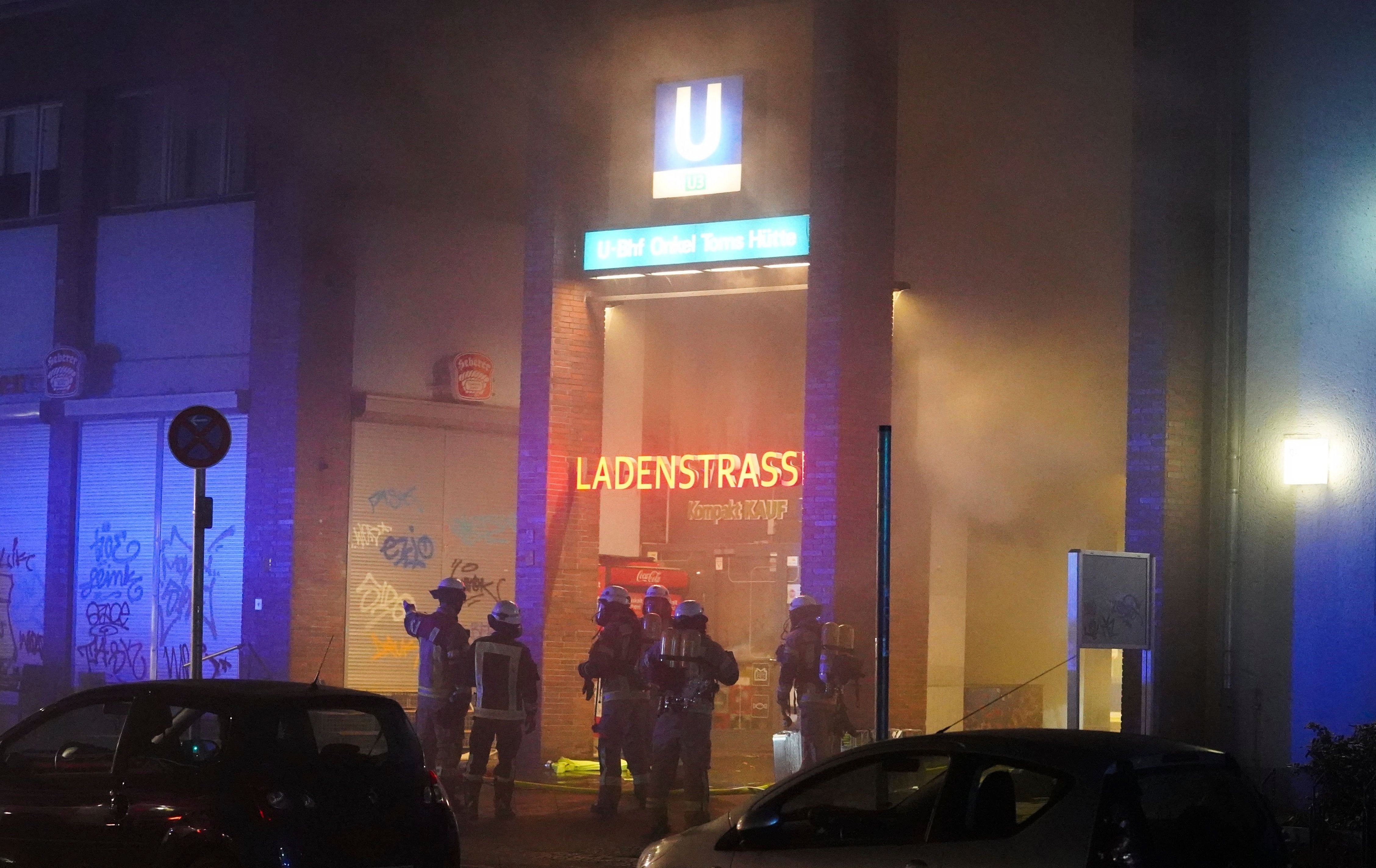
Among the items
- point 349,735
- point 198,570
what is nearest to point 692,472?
point 198,570

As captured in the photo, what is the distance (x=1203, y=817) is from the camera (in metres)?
5.48

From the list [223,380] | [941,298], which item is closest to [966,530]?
[941,298]

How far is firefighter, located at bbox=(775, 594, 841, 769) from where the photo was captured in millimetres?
12297

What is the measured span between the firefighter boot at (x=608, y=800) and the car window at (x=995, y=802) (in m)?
6.67

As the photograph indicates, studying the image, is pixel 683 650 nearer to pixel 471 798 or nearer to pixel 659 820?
pixel 659 820

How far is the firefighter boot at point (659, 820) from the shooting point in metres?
11.1

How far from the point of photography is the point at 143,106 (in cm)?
1902

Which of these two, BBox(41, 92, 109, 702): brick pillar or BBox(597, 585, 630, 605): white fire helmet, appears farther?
BBox(41, 92, 109, 702): brick pillar

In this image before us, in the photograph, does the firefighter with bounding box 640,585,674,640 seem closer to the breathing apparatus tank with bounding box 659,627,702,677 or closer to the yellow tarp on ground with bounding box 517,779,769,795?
the breathing apparatus tank with bounding box 659,627,702,677

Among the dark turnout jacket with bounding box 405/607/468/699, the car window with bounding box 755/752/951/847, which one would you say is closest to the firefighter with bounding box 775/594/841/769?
the dark turnout jacket with bounding box 405/607/468/699

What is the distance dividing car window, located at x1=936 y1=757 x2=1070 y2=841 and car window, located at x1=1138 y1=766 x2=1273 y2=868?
347 mm

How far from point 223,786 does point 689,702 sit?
5326 mm

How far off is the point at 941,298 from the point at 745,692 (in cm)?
504

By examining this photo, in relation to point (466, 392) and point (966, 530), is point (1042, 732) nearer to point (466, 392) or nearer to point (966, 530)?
point (966, 530)
